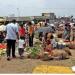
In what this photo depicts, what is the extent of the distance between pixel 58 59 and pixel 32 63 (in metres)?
1.45

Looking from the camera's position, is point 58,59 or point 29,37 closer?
point 58,59

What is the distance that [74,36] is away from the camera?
92.8 feet

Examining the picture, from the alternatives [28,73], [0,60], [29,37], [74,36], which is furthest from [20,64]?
[74,36]

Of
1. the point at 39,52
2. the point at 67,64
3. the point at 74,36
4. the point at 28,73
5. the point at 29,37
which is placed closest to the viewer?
the point at 28,73

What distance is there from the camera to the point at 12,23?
15.4m

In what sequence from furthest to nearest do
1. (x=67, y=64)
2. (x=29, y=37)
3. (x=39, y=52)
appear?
(x=29, y=37), (x=39, y=52), (x=67, y=64)

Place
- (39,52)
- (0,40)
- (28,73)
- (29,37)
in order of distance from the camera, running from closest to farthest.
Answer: (28,73), (39,52), (29,37), (0,40)

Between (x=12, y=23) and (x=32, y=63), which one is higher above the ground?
(x=12, y=23)

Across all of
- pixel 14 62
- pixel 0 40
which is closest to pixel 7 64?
pixel 14 62

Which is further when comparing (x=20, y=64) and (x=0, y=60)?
(x=0, y=60)

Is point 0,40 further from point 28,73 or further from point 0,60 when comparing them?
point 28,73

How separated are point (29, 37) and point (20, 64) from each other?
6836 mm

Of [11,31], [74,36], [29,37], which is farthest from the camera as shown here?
[74,36]

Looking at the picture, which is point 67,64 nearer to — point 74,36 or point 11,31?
point 11,31
